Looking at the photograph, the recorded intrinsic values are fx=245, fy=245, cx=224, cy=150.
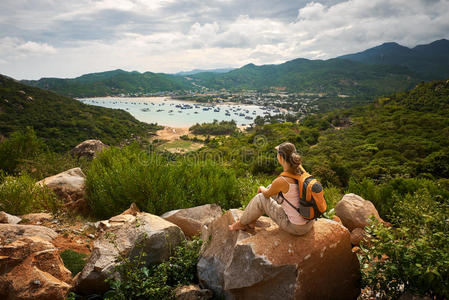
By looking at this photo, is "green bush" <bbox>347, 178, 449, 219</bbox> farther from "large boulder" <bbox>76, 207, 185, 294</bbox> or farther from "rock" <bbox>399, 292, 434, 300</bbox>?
"large boulder" <bbox>76, 207, 185, 294</bbox>

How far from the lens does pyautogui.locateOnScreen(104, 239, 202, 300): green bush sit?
294 cm

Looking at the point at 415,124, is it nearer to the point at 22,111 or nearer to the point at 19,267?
the point at 19,267

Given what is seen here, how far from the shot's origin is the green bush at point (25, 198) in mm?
4969

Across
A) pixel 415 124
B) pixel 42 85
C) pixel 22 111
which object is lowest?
pixel 415 124

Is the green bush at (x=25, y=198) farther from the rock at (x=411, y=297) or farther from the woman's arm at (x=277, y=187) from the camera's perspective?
the rock at (x=411, y=297)

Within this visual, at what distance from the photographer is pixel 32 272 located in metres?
2.96

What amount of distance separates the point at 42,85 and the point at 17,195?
471ft

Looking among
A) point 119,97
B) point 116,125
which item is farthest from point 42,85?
point 116,125

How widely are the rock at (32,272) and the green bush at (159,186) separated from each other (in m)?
1.99

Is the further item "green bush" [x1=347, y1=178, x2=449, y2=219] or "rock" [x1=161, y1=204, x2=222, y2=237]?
"green bush" [x1=347, y1=178, x2=449, y2=219]

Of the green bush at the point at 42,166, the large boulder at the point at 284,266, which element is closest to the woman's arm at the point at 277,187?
the large boulder at the point at 284,266

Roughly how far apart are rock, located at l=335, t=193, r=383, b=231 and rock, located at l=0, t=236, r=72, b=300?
16.9 ft

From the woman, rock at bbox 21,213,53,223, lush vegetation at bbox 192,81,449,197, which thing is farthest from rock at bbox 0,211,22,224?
lush vegetation at bbox 192,81,449,197

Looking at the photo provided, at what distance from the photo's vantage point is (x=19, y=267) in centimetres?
→ 301
